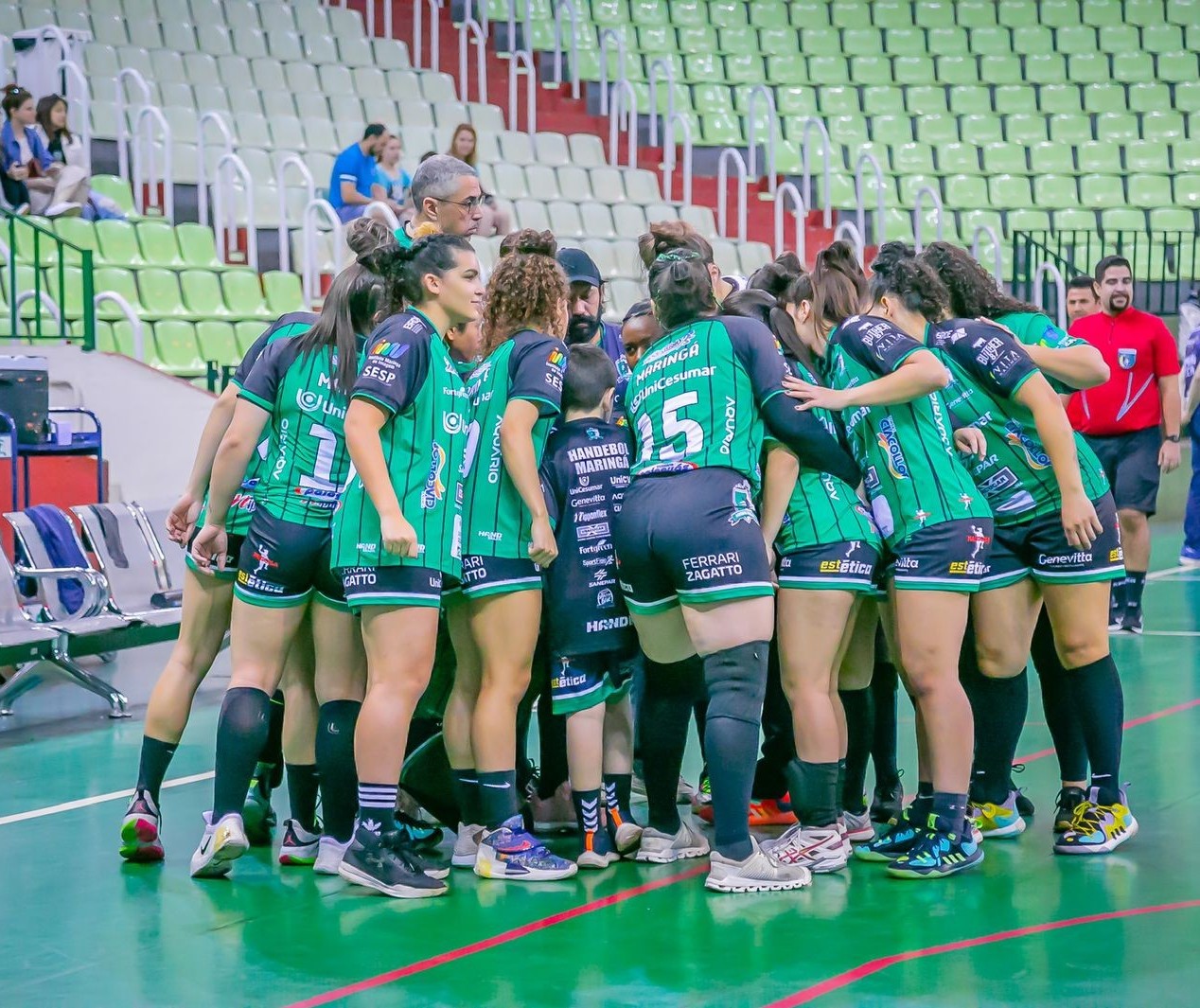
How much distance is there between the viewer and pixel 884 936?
163 inches

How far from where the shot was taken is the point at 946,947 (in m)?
4.06

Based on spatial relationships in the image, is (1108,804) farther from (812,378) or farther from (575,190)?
(575,190)

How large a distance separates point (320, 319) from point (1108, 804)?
2595 millimetres

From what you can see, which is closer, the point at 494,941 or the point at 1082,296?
the point at 494,941

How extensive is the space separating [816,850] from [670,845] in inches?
16.6

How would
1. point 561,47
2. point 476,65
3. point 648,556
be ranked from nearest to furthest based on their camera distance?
point 648,556 < point 476,65 < point 561,47

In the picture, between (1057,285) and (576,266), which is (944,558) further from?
(1057,285)

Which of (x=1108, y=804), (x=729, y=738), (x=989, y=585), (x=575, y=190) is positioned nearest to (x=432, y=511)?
(x=729, y=738)

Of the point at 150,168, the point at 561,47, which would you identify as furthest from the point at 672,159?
the point at 150,168

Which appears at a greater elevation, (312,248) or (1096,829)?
(312,248)

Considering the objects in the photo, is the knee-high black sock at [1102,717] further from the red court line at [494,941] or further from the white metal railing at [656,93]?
the white metal railing at [656,93]

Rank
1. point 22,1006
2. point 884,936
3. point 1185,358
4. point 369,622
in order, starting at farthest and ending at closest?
point 1185,358, point 369,622, point 884,936, point 22,1006

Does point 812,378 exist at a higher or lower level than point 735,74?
lower

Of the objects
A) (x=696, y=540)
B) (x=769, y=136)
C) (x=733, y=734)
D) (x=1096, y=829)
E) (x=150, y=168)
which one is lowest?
(x=1096, y=829)
